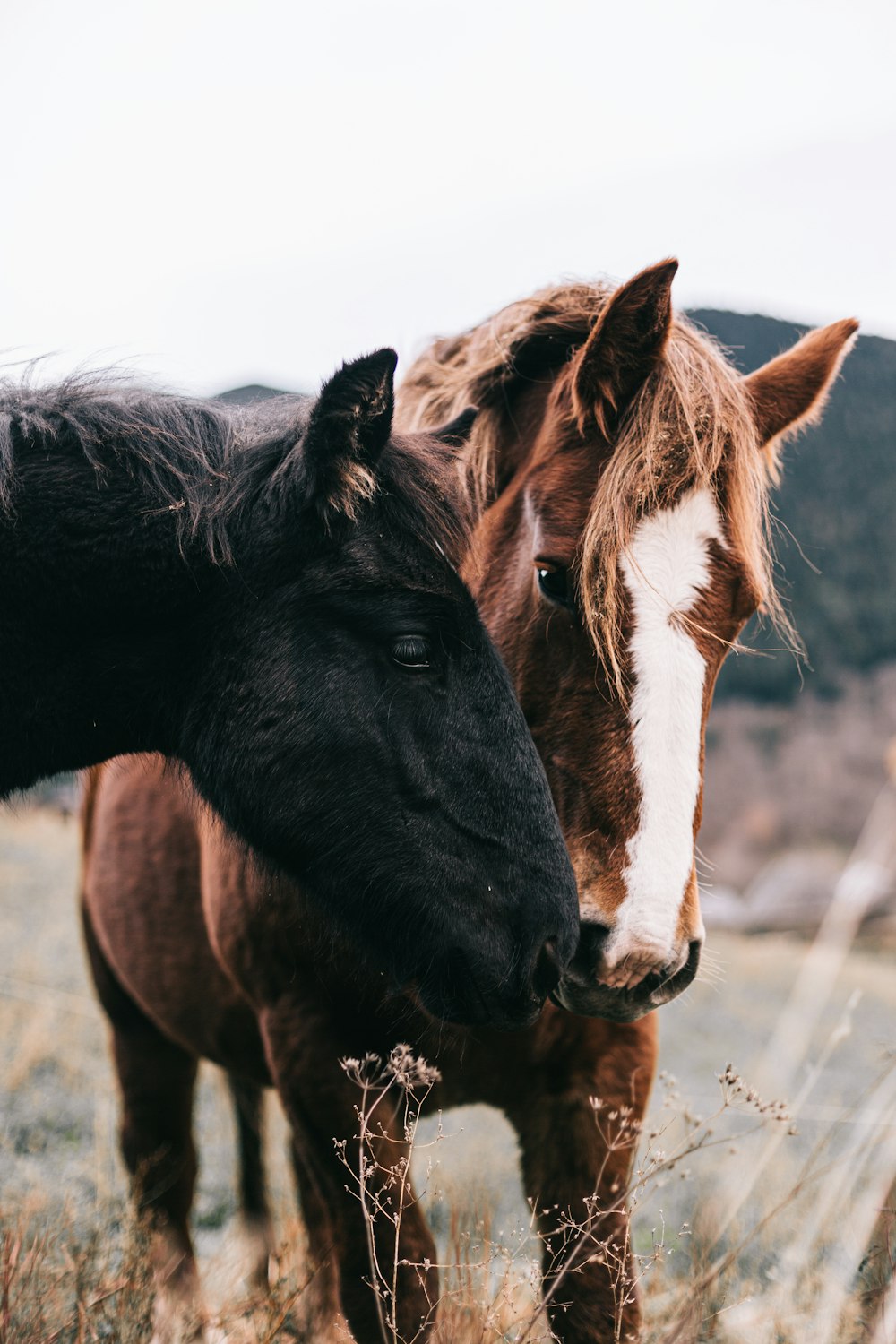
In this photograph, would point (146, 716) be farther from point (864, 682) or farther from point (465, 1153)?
point (864, 682)

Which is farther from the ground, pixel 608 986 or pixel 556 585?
pixel 556 585

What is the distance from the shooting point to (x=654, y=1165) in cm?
183

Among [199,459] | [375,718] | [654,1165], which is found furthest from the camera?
[199,459]

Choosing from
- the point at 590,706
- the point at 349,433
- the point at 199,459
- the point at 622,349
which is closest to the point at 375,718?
the point at 590,706

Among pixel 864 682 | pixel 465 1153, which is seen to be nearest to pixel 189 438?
pixel 465 1153

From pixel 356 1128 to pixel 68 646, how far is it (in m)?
1.32

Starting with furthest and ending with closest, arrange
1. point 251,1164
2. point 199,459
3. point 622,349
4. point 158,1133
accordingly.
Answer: point 251,1164
point 158,1133
point 622,349
point 199,459

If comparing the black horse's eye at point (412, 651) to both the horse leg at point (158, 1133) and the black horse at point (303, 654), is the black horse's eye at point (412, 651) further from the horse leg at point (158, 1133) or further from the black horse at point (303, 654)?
the horse leg at point (158, 1133)

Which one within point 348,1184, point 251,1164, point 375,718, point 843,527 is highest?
point 375,718

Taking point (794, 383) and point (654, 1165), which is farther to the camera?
point (794, 383)

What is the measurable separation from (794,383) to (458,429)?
0.95 m

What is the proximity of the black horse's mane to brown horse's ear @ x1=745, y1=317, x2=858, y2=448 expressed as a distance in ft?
3.10

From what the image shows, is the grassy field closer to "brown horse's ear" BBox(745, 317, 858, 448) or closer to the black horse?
the black horse

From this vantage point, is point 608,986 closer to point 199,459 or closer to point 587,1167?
point 587,1167
